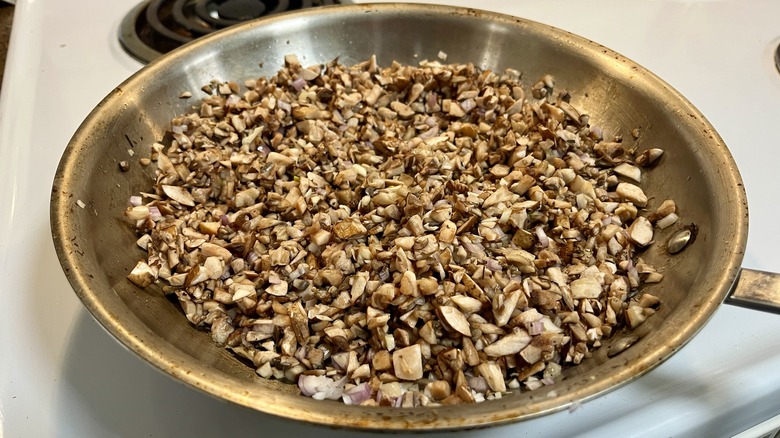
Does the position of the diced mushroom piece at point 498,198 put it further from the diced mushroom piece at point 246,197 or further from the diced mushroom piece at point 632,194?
the diced mushroom piece at point 246,197

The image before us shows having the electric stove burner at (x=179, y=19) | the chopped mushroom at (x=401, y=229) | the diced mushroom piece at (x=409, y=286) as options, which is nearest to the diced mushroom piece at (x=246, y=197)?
the chopped mushroom at (x=401, y=229)

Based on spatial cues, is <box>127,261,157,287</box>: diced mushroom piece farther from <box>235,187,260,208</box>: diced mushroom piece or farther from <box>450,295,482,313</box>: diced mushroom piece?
<box>450,295,482,313</box>: diced mushroom piece

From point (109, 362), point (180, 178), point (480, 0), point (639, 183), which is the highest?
point (480, 0)

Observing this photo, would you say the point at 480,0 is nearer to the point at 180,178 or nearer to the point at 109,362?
the point at 180,178

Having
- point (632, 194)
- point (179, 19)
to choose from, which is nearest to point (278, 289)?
point (632, 194)

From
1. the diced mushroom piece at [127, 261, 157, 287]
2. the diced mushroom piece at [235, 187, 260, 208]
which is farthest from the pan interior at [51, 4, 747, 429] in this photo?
the diced mushroom piece at [235, 187, 260, 208]

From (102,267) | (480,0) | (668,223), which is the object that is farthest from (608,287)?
(480,0)

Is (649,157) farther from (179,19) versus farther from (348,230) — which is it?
(179,19)
